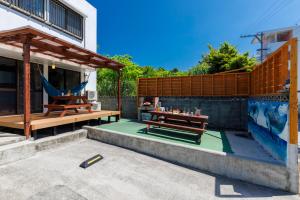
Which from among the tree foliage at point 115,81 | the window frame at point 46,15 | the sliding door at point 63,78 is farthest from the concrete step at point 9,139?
the tree foliage at point 115,81

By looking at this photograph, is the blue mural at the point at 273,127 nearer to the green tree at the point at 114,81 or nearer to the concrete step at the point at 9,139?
the concrete step at the point at 9,139

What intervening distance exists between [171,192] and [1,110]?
5.84 metres

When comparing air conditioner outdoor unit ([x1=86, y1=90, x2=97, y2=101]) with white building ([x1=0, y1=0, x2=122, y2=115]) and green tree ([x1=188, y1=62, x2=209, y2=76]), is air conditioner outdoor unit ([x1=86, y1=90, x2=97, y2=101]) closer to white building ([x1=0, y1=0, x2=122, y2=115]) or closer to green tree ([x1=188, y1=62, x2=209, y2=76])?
white building ([x1=0, y1=0, x2=122, y2=115])

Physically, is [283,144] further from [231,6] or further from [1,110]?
[231,6]

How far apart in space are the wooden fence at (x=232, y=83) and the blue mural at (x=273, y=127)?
0.38 metres

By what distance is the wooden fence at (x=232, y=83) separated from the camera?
3498 millimetres

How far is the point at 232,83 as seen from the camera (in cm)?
700

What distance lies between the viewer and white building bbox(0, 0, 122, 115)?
535 cm

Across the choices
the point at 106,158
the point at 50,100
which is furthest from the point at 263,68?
the point at 50,100

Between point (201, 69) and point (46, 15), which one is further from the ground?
point (201, 69)

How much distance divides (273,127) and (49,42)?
6024mm

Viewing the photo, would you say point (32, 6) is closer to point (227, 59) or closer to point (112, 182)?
point (112, 182)

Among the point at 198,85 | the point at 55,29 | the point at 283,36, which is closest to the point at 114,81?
the point at 55,29

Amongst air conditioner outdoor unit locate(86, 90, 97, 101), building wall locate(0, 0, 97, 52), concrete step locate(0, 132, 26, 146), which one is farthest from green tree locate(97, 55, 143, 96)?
concrete step locate(0, 132, 26, 146)
